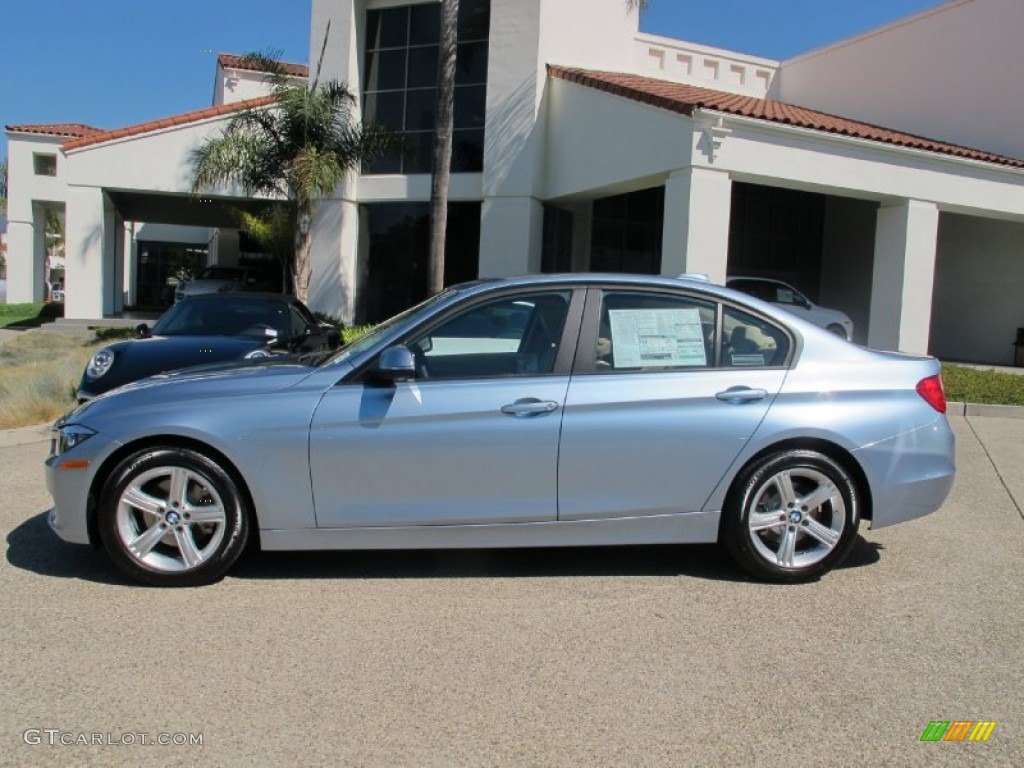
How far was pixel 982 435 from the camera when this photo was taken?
31.5 feet

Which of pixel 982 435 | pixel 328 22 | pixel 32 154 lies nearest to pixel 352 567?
pixel 982 435

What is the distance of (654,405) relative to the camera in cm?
446

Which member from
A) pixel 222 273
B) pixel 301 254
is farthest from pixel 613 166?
pixel 222 273

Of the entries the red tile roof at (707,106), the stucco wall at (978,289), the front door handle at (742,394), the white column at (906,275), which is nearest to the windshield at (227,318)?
the front door handle at (742,394)

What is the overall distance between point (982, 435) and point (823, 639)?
6.89 meters

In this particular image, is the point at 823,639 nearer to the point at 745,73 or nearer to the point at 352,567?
the point at 352,567

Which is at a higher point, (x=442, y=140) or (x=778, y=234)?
(x=442, y=140)

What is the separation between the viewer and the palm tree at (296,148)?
16.3m

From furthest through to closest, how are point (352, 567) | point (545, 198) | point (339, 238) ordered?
point (339, 238), point (545, 198), point (352, 567)

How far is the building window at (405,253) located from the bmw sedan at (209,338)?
8.66 meters

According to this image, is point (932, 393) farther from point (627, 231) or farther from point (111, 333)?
point (111, 333)

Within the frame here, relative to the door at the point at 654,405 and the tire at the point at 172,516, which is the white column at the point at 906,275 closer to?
the door at the point at 654,405

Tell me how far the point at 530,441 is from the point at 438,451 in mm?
470

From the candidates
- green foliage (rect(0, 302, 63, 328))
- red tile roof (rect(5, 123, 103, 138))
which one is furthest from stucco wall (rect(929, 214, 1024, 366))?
red tile roof (rect(5, 123, 103, 138))
